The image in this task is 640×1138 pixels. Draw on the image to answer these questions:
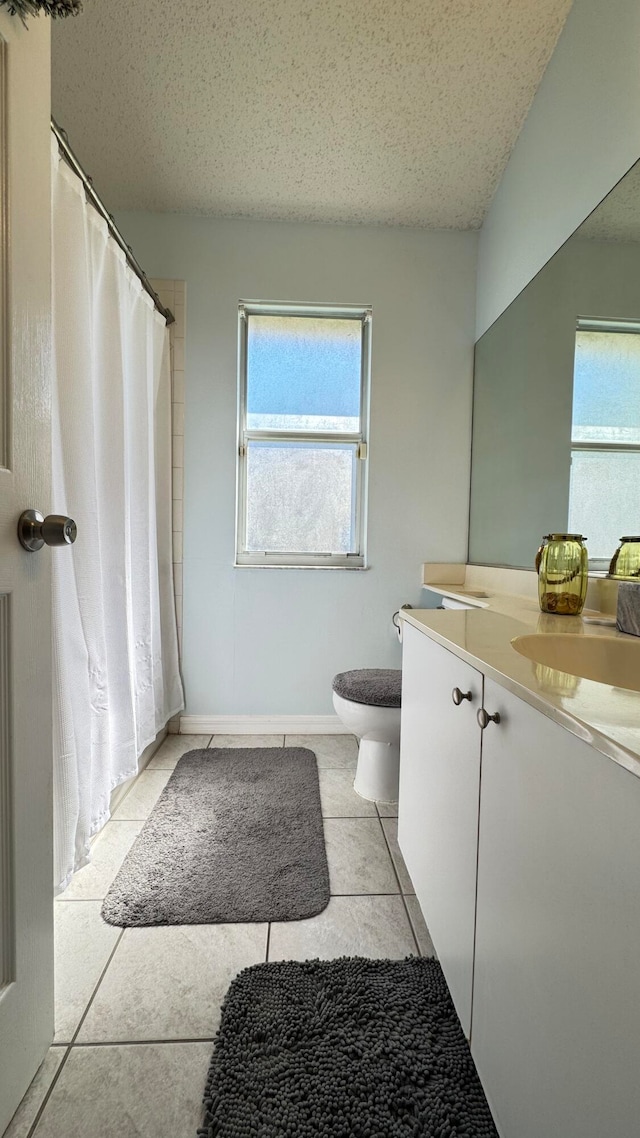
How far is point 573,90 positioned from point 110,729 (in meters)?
2.36

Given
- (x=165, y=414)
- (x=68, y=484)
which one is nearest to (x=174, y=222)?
(x=165, y=414)

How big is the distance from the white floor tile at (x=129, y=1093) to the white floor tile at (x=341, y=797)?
2.89 feet

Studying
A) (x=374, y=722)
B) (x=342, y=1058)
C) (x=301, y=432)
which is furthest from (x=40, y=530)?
(x=301, y=432)

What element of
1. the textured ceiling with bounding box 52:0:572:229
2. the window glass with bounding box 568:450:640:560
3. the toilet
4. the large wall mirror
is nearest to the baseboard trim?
the toilet

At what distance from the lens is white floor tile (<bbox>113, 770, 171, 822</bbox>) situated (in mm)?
1732

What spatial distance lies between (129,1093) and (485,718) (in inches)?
34.0

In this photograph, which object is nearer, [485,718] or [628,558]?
[485,718]

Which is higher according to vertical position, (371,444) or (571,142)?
(571,142)

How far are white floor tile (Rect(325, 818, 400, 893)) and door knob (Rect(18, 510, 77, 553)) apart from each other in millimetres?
1141

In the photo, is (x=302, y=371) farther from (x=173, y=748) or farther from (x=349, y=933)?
(x=349, y=933)

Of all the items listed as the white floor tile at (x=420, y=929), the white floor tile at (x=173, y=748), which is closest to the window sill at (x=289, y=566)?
the white floor tile at (x=173, y=748)

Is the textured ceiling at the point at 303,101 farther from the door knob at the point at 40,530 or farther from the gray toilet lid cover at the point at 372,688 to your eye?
the gray toilet lid cover at the point at 372,688

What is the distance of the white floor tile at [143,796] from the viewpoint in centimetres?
173

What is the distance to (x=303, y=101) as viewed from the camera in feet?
6.01
